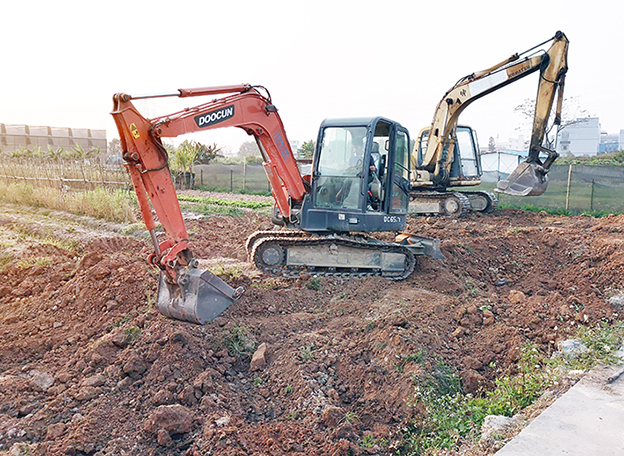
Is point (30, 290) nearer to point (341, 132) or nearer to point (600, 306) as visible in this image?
point (341, 132)

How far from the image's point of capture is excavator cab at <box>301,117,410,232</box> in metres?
7.76

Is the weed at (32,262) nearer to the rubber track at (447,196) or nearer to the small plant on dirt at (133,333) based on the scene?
the small plant on dirt at (133,333)

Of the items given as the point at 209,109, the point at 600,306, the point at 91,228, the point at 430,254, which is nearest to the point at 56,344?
the point at 209,109

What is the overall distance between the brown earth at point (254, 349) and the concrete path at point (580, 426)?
84 cm

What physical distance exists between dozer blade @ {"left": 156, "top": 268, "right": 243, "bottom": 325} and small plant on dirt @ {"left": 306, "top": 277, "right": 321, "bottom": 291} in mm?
1815

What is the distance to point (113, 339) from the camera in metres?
4.96

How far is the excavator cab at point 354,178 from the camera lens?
776cm

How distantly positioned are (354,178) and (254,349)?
354cm

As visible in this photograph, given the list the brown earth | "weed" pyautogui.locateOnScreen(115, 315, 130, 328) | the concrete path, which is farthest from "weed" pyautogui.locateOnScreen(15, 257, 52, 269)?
the concrete path

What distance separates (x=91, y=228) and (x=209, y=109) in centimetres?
717

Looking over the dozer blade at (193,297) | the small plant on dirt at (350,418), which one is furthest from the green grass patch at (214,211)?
the small plant on dirt at (350,418)

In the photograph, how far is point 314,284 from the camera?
7305 millimetres

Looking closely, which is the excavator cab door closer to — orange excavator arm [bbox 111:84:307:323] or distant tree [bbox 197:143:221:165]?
orange excavator arm [bbox 111:84:307:323]

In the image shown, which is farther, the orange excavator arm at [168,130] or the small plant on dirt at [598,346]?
the orange excavator arm at [168,130]
